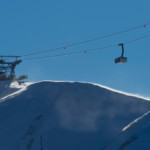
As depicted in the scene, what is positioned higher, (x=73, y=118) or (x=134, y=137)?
(x=73, y=118)

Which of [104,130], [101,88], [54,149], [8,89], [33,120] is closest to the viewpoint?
[54,149]

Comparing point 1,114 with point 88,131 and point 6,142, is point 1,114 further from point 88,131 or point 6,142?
point 88,131

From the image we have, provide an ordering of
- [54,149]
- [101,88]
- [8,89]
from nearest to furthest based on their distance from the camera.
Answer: [54,149]
[101,88]
[8,89]

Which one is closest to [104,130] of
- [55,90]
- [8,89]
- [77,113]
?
[77,113]

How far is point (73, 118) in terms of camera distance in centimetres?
3731

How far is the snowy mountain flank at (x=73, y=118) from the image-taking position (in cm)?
3281

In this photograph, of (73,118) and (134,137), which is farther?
(73,118)

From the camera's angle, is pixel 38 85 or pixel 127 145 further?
pixel 38 85

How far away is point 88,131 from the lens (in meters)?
35.2

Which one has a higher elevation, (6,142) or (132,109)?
(132,109)

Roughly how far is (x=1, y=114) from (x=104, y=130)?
11170 millimetres

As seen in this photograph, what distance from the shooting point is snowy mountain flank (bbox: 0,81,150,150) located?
32.8 meters

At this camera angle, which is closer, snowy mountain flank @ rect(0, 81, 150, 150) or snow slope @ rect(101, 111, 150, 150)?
snow slope @ rect(101, 111, 150, 150)

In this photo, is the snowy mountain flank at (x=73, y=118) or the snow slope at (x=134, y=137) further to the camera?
the snowy mountain flank at (x=73, y=118)
